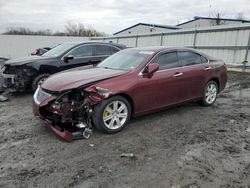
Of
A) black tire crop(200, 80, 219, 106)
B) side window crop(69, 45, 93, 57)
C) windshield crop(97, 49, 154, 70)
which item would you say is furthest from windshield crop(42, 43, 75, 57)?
black tire crop(200, 80, 219, 106)

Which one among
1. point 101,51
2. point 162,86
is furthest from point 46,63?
point 162,86

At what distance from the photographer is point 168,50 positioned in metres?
5.57

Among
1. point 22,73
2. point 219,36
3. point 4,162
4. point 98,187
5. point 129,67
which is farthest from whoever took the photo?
point 219,36

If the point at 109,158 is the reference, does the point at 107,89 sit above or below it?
above

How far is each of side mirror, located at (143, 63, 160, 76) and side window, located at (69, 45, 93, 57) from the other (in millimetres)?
4052

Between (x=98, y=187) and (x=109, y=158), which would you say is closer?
(x=98, y=187)

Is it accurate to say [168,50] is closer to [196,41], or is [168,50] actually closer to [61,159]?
[61,159]

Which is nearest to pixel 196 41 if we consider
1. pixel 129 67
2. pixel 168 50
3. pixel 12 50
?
pixel 168 50

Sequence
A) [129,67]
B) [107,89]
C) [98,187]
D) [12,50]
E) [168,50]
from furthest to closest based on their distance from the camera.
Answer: [12,50]
[168,50]
[129,67]
[107,89]
[98,187]

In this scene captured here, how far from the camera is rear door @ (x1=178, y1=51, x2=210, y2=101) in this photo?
570 cm

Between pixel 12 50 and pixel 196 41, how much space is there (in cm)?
1771

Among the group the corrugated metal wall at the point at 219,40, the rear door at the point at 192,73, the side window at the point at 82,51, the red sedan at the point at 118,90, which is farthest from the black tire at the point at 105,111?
the corrugated metal wall at the point at 219,40

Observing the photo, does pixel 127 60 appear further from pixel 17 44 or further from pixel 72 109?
pixel 17 44

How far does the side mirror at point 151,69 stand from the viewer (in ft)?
15.9
